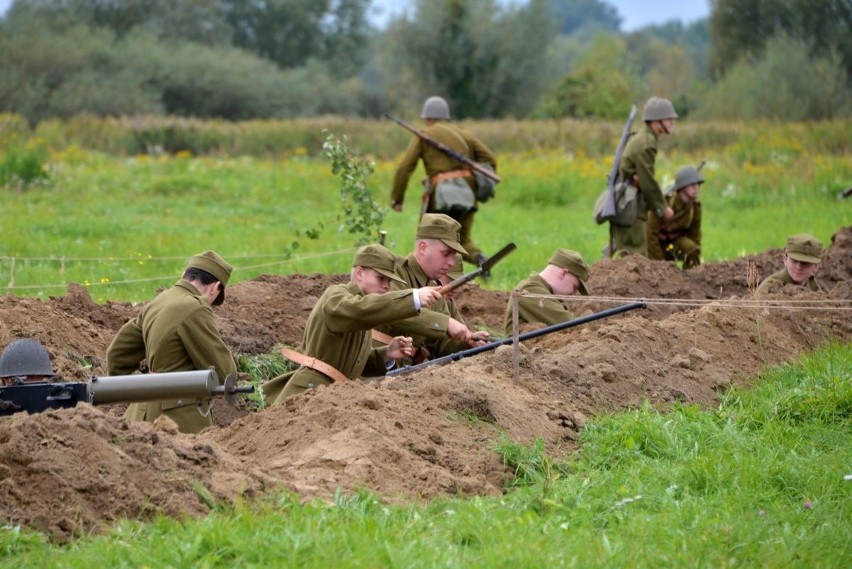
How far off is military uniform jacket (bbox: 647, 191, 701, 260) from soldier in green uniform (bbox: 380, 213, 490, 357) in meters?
6.99

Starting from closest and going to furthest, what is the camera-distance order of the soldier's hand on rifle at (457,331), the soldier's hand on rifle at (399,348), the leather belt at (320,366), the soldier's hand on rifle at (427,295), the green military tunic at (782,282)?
the soldier's hand on rifle at (427,295) → the leather belt at (320,366) → the soldier's hand on rifle at (399,348) → the soldier's hand on rifle at (457,331) → the green military tunic at (782,282)

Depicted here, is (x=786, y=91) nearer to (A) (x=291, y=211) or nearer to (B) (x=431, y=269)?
(A) (x=291, y=211)

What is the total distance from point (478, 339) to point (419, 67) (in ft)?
137

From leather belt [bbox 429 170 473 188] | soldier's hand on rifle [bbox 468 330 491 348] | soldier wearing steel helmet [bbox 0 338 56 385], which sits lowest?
soldier's hand on rifle [bbox 468 330 491 348]

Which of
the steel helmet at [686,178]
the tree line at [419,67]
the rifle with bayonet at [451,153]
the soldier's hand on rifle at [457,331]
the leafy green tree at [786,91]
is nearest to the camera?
the soldier's hand on rifle at [457,331]

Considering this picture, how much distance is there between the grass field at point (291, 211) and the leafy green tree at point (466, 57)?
19724mm

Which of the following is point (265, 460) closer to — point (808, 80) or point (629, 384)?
point (629, 384)

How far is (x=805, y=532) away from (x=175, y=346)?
384 cm

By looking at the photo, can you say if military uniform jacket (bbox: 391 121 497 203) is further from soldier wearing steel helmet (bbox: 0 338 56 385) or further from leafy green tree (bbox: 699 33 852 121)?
leafy green tree (bbox: 699 33 852 121)

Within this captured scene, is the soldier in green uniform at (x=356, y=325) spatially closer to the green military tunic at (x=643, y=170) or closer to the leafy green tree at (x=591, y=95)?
the green military tunic at (x=643, y=170)

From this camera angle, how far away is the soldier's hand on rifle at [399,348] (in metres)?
8.66

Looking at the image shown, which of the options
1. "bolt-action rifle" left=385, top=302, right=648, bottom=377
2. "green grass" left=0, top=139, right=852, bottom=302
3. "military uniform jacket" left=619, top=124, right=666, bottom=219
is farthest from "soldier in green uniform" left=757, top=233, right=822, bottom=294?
"bolt-action rifle" left=385, top=302, right=648, bottom=377

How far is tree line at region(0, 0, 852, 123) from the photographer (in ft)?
150

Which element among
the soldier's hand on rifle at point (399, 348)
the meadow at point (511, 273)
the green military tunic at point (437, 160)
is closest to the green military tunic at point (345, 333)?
the soldier's hand on rifle at point (399, 348)
